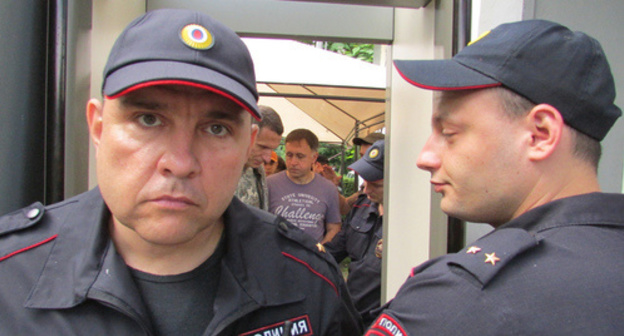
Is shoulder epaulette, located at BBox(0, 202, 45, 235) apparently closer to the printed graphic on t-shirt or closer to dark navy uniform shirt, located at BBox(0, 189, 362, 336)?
dark navy uniform shirt, located at BBox(0, 189, 362, 336)

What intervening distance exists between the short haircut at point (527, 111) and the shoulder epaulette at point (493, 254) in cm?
30

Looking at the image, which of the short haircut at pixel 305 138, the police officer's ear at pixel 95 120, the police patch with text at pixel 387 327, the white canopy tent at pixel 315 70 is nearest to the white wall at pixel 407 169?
the short haircut at pixel 305 138

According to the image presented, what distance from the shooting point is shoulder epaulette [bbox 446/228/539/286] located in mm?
878

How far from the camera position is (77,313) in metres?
1.05

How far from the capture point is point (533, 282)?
33.2 inches

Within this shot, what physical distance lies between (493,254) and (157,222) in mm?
773

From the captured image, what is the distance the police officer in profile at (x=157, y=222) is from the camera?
1.03 m

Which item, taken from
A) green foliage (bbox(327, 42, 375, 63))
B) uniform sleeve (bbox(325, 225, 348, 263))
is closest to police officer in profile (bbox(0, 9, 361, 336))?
uniform sleeve (bbox(325, 225, 348, 263))

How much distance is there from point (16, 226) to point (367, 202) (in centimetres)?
252

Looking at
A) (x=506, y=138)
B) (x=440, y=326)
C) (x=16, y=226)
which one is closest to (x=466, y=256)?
(x=440, y=326)

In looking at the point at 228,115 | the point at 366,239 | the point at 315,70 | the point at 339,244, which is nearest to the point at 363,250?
the point at 366,239

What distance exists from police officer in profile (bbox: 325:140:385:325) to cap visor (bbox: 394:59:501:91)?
1.91 meters

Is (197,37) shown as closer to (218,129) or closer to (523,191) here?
(218,129)

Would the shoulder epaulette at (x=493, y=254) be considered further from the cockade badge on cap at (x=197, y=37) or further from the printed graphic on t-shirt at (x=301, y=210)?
the printed graphic on t-shirt at (x=301, y=210)
